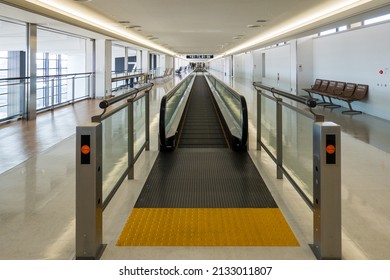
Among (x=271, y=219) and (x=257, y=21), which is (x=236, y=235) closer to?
(x=271, y=219)

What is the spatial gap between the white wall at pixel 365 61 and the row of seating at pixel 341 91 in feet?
0.77

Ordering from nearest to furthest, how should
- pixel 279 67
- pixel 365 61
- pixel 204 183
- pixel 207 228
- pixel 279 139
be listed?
1. pixel 207 228
2. pixel 204 183
3. pixel 279 139
4. pixel 365 61
5. pixel 279 67

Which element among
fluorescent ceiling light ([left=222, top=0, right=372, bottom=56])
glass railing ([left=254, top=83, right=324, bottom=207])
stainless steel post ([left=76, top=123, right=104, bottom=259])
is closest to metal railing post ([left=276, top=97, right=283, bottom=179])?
glass railing ([left=254, top=83, right=324, bottom=207])

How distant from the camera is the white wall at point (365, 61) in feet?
38.6

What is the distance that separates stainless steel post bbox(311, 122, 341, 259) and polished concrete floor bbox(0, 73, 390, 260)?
163 mm

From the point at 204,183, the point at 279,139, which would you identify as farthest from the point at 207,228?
the point at 279,139

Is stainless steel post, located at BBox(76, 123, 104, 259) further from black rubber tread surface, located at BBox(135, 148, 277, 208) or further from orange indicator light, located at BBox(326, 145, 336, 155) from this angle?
orange indicator light, located at BBox(326, 145, 336, 155)

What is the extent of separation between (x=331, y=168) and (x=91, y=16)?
33.1 ft

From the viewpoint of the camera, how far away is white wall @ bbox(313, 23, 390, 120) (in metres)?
11.8

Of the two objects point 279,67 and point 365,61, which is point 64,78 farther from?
→ point 279,67

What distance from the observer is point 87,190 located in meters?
3.07

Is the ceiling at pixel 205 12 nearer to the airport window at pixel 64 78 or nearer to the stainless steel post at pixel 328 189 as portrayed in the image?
the airport window at pixel 64 78

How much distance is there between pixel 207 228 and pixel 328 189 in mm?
1247

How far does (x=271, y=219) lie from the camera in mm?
3969
